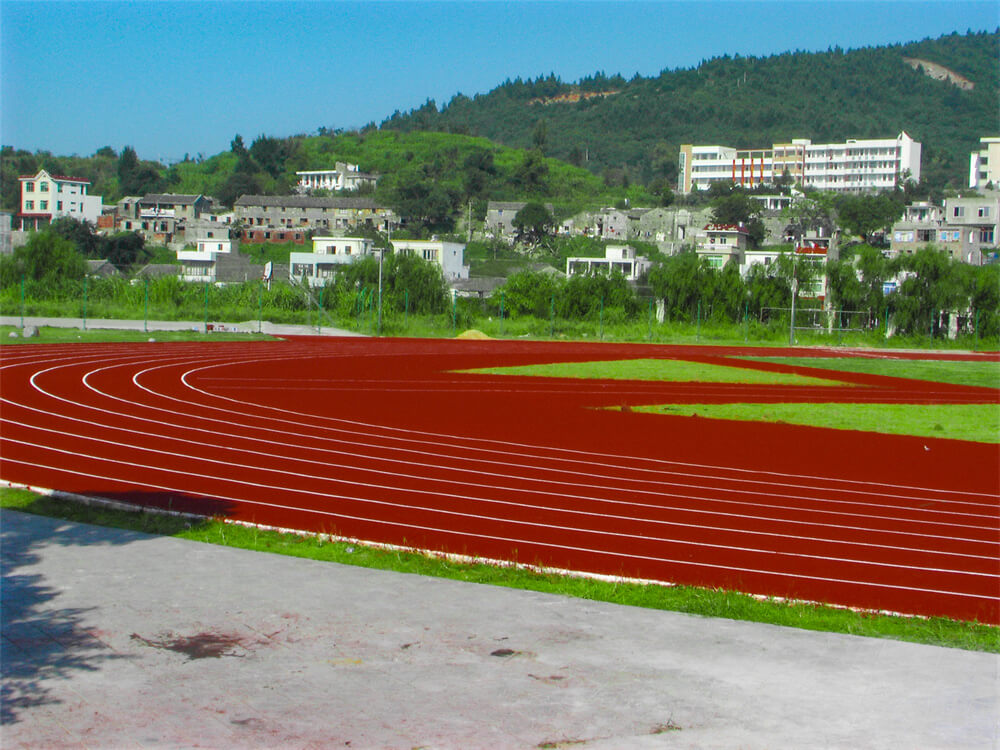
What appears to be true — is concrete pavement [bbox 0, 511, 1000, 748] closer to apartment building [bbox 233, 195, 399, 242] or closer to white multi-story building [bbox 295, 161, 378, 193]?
apartment building [bbox 233, 195, 399, 242]

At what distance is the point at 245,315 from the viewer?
46688 millimetres

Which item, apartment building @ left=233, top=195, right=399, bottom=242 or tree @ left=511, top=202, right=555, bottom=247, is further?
apartment building @ left=233, top=195, right=399, bottom=242

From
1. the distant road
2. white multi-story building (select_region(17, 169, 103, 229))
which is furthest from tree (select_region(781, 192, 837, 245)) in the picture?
the distant road

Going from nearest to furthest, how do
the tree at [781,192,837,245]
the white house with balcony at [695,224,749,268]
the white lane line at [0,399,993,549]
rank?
the white lane line at [0,399,993,549], the white house with balcony at [695,224,749,268], the tree at [781,192,837,245]

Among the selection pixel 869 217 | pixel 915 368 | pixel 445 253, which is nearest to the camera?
pixel 915 368

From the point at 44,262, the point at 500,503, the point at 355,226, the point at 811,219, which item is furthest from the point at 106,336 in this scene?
the point at 811,219

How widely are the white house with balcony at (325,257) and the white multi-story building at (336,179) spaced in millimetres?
58557

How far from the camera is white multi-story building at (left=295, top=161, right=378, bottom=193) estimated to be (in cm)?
13988

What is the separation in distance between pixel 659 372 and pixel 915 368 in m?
10.9

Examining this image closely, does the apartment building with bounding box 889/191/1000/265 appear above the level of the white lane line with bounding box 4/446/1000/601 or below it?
above

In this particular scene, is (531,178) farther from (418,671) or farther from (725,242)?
(418,671)

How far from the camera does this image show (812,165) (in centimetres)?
18912

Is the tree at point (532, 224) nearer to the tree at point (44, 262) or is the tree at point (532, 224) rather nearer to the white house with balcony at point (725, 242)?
the white house with balcony at point (725, 242)

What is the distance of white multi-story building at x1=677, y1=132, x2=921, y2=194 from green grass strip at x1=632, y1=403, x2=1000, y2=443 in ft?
537
